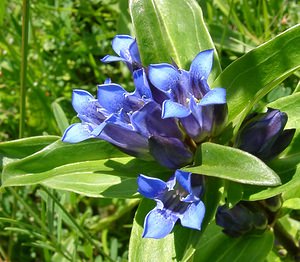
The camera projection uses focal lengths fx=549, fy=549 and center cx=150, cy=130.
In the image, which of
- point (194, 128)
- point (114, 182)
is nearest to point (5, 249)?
point (114, 182)

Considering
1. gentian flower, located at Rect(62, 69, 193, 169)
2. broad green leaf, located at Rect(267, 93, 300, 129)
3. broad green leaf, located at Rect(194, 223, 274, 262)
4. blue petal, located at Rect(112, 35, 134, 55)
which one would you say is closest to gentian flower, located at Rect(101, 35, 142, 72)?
blue petal, located at Rect(112, 35, 134, 55)

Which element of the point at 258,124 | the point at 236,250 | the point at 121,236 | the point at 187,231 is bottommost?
the point at 121,236

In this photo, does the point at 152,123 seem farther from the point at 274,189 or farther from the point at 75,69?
the point at 75,69

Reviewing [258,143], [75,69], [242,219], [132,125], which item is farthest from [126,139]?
[75,69]

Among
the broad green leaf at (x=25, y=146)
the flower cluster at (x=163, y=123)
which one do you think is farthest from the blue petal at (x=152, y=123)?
the broad green leaf at (x=25, y=146)

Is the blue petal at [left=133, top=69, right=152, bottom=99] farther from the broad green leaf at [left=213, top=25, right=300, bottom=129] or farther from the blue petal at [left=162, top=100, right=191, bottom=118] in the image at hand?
the broad green leaf at [left=213, top=25, right=300, bottom=129]

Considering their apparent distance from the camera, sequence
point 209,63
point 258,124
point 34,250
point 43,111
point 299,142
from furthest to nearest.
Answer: point 43,111 < point 34,250 < point 299,142 < point 258,124 < point 209,63

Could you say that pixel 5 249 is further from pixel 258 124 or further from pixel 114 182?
pixel 258 124
